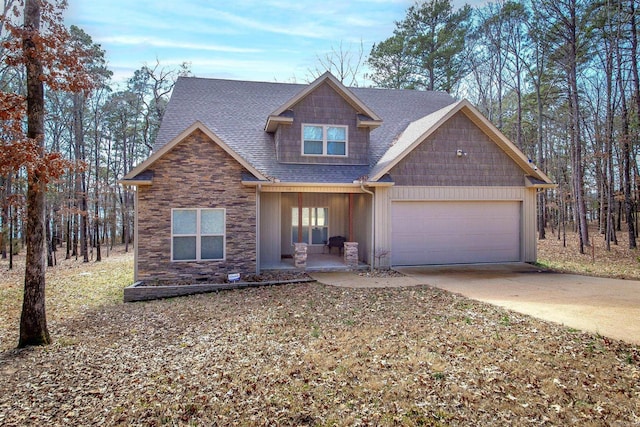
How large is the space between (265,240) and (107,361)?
24.0 ft

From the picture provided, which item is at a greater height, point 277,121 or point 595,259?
point 277,121

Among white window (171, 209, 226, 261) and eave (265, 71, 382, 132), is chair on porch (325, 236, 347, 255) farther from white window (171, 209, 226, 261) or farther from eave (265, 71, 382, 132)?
white window (171, 209, 226, 261)

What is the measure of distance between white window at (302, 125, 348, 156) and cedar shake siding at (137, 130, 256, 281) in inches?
122

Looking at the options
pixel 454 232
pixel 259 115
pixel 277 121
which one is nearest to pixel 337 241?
pixel 454 232

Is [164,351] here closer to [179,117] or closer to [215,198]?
[215,198]

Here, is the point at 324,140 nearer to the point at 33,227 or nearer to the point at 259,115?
the point at 259,115

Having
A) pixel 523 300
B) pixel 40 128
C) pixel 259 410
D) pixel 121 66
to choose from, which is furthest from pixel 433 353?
pixel 121 66

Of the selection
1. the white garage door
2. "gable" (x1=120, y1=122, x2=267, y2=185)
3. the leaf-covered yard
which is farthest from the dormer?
the leaf-covered yard

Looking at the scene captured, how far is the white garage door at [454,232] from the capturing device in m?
12.1

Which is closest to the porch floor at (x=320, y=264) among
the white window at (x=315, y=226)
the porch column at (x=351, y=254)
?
the porch column at (x=351, y=254)

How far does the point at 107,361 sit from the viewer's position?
17.2 ft

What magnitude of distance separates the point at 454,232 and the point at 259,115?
8795 millimetres

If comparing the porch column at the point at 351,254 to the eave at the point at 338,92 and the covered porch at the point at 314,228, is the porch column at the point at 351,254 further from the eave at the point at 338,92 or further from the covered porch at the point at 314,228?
the eave at the point at 338,92

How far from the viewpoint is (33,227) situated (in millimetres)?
6020
